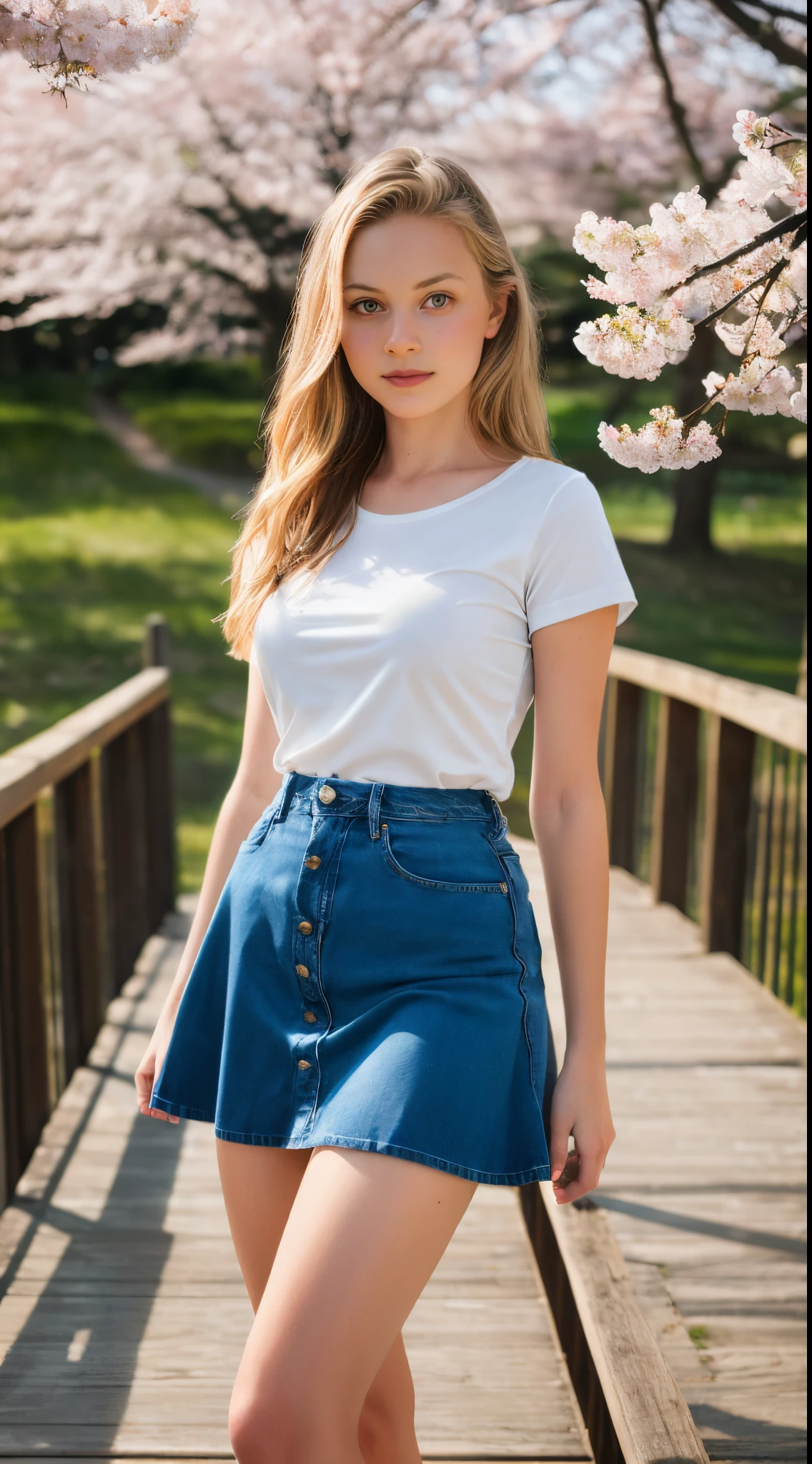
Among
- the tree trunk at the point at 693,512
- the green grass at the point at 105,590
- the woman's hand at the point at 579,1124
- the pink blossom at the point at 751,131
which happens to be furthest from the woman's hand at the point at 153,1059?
the tree trunk at the point at 693,512

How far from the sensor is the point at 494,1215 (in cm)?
277

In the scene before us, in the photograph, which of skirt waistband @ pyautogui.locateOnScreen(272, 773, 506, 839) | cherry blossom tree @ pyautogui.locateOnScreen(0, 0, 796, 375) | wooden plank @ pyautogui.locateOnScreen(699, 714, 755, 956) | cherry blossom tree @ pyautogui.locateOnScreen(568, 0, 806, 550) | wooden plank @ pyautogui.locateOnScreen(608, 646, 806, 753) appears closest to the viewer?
skirt waistband @ pyautogui.locateOnScreen(272, 773, 506, 839)

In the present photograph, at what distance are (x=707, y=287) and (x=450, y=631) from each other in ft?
1.57

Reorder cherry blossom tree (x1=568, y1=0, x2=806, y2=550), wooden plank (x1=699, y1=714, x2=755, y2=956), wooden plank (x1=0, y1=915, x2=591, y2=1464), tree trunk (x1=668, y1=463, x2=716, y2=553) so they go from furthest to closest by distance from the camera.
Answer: tree trunk (x1=668, y1=463, x2=716, y2=553) < wooden plank (x1=699, y1=714, x2=755, y2=956) < cherry blossom tree (x1=568, y1=0, x2=806, y2=550) < wooden plank (x1=0, y1=915, x2=591, y2=1464)

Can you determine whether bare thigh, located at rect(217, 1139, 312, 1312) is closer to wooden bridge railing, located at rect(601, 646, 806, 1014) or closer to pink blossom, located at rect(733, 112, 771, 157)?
pink blossom, located at rect(733, 112, 771, 157)

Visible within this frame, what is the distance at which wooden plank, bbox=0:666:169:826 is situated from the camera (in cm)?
261

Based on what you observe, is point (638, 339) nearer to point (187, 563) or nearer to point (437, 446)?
point (437, 446)

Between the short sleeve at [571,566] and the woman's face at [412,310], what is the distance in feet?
0.71

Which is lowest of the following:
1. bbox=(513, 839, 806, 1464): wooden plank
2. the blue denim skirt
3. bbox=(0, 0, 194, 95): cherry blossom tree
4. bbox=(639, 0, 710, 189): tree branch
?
bbox=(513, 839, 806, 1464): wooden plank

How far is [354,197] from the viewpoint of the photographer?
1.48 m

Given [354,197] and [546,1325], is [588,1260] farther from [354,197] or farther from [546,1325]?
[354,197]

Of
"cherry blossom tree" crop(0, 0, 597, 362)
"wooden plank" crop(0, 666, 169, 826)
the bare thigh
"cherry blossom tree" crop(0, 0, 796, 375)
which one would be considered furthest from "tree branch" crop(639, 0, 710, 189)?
the bare thigh

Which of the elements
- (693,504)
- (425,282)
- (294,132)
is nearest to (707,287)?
(425,282)

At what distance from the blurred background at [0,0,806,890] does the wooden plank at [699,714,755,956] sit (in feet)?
10.3
